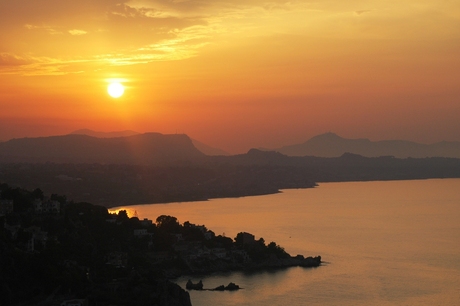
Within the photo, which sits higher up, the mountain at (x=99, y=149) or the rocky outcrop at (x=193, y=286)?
the mountain at (x=99, y=149)

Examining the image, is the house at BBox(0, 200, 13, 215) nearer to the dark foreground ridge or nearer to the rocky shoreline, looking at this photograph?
the dark foreground ridge

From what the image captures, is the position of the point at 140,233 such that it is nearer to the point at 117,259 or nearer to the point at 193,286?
the point at 117,259

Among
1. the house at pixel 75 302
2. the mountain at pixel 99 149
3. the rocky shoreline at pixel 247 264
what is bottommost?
the house at pixel 75 302

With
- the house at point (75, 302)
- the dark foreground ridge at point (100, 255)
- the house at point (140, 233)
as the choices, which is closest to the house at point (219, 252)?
the dark foreground ridge at point (100, 255)

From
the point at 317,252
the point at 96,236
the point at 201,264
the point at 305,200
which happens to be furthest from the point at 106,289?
the point at 305,200

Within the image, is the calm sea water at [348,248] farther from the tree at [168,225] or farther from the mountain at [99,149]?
the mountain at [99,149]

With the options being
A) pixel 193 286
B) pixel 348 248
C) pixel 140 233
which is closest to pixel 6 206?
pixel 140 233

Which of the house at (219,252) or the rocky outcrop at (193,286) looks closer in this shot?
A: the rocky outcrop at (193,286)


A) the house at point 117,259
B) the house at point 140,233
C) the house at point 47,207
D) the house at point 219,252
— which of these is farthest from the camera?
the house at point 219,252
